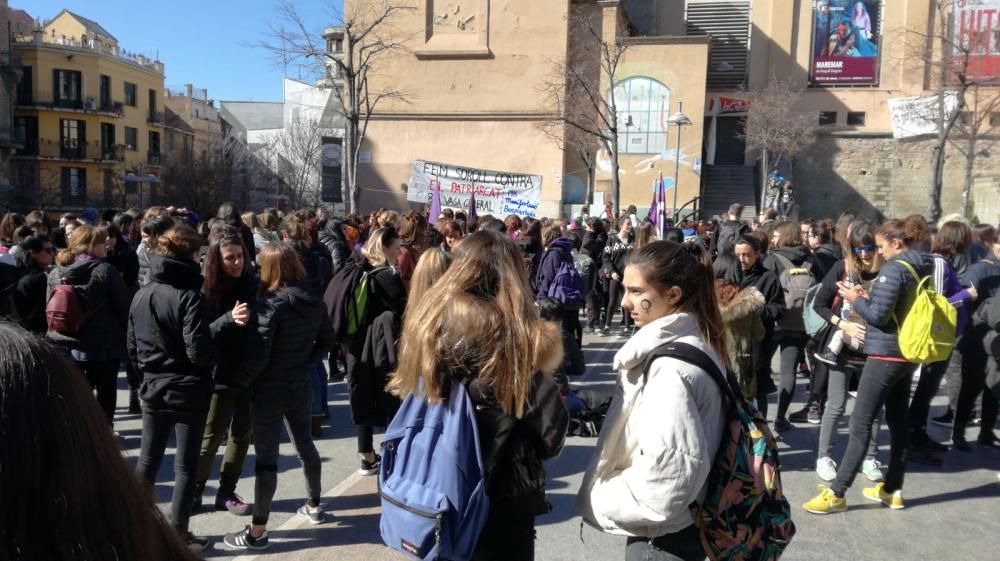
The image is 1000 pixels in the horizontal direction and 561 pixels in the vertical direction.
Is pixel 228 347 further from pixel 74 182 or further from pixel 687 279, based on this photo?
pixel 74 182

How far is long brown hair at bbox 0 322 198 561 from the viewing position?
1010mm

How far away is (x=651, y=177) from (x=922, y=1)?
15.2 m

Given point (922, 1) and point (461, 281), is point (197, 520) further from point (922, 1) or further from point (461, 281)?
point (922, 1)

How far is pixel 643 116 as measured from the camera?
2891cm

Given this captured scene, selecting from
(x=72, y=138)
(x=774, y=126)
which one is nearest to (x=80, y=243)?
(x=774, y=126)

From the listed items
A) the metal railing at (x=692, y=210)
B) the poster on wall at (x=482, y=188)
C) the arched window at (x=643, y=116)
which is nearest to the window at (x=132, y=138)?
the arched window at (x=643, y=116)

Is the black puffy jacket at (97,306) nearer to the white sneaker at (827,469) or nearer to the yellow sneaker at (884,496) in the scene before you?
the white sneaker at (827,469)

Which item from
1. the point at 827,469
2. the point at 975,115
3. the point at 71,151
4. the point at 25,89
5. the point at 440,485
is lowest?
the point at 827,469

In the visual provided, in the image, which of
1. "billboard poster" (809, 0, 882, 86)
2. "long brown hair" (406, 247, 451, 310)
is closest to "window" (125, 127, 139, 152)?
"billboard poster" (809, 0, 882, 86)

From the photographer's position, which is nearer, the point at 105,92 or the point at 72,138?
the point at 72,138

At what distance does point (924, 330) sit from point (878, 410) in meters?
0.66

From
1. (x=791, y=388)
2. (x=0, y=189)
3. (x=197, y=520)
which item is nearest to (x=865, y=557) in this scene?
(x=791, y=388)

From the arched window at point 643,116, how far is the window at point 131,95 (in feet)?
142

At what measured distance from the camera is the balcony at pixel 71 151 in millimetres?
48875
